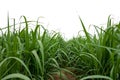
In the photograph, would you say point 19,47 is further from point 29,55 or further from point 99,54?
point 99,54

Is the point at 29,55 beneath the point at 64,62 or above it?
above

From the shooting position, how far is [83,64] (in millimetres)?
1519

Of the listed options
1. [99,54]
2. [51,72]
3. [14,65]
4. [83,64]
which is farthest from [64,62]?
[14,65]

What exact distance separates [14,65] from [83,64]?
581 millimetres

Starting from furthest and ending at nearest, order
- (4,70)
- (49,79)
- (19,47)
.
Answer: (49,79) → (19,47) → (4,70)

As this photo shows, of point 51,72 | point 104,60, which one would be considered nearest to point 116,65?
point 104,60

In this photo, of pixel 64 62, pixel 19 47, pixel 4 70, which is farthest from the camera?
pixel 64 62

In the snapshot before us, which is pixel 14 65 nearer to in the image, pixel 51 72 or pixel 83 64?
pixel 51 72

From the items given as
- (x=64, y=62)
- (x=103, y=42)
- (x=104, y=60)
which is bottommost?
(x=64, y=62)

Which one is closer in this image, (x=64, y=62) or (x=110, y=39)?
(x=110, y=39)

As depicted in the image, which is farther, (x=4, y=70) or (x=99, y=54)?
(x=99, y=54)

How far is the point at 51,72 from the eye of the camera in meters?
1.38

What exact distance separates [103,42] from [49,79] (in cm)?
40

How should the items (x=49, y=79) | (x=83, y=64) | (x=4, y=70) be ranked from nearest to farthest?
(x=4, y=70) → (x=49, y=79) → (x=83, y=64)
